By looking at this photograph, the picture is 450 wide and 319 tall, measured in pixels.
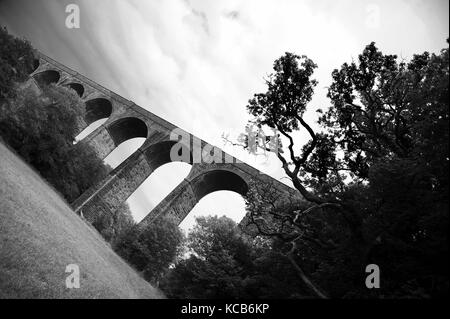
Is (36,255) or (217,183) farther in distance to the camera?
(217,183)

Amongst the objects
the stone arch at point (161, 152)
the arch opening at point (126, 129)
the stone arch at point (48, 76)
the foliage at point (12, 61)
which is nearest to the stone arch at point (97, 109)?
the arch opening at point (126, 129)

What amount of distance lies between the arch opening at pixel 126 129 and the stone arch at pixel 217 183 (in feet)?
32.0

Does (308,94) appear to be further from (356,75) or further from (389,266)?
(389,266)

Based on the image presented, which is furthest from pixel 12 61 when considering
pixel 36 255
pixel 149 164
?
pixel 36 255

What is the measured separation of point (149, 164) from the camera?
2686cm

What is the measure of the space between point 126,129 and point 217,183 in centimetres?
1324

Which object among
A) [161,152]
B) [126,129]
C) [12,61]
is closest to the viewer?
[12,61]

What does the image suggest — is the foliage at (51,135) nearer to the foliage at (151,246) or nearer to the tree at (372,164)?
the foliage at (151,246)

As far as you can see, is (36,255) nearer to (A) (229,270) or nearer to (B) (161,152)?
(A) (229,270)

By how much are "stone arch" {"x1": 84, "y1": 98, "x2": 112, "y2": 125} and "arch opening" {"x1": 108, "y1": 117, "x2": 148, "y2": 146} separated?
4.49 m

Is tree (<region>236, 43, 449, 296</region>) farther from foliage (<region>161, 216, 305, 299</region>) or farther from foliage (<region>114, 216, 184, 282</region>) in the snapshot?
foliage (<region>114, 216, 184, 282</region>)

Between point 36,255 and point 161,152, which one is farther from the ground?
point 161,152

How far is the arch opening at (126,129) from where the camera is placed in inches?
1194
